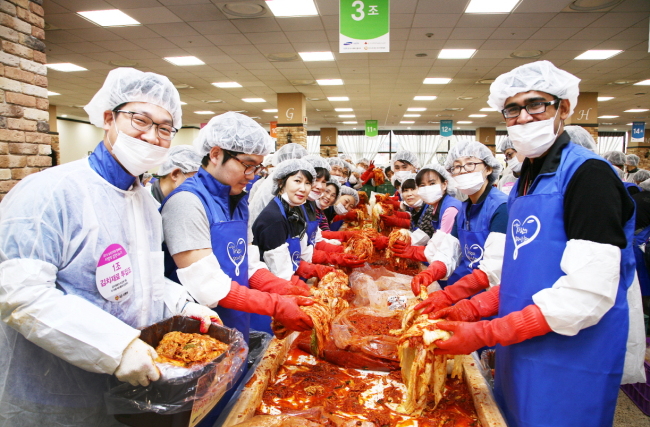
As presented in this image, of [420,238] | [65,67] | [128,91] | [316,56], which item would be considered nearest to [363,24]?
[420,238]

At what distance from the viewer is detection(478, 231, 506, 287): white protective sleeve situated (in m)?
2.25

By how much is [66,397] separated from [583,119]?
1610cm

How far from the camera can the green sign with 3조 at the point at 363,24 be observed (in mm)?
4809

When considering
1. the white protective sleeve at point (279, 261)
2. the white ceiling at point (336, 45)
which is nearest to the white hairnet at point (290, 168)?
the white protective sleeve at point (279, 261)

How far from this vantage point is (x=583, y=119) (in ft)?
44.1

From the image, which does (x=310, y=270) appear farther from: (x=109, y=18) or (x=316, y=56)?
(x=316, y=56)

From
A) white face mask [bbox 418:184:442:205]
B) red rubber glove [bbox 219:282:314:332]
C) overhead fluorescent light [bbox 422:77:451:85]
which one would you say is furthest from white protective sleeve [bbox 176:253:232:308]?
overhead fluorescent light [bbox 422:77:451:85]

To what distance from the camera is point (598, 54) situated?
912 cm

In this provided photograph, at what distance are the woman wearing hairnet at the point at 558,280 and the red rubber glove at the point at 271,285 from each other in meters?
0.99

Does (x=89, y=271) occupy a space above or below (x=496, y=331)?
above

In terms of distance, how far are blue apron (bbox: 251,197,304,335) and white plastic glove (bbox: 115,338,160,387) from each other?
166 cm

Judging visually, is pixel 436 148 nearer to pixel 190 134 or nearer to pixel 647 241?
pixel 190 134

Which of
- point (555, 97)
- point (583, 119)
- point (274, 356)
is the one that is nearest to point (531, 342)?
point (555, 97)

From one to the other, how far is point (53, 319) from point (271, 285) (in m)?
1.27
